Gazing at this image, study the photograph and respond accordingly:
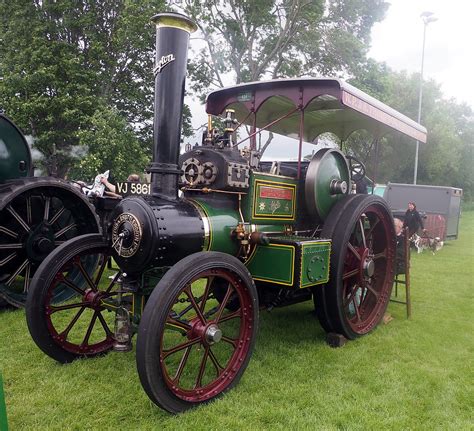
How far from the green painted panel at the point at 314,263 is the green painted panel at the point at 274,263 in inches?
3.6

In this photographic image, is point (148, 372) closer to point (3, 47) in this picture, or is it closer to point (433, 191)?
point (433, 191)

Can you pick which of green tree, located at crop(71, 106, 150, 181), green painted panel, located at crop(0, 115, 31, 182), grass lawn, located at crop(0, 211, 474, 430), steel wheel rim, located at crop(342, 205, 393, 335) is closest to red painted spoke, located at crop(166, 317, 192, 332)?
grass lawn, located at crop(0, 211, 474, 430)

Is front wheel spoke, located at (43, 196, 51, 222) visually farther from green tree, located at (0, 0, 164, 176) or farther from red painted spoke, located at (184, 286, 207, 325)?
green tree, located at (0, 0, 164, 176)

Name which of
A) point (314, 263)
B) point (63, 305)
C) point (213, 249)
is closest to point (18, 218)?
point (63, 305)

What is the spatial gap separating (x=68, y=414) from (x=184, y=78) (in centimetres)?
215

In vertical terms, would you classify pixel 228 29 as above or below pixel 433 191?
above

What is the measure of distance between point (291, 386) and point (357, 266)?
4.73ft

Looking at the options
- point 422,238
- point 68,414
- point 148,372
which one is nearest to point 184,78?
point 148,372

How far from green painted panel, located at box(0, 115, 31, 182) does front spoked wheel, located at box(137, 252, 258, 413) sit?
304cm

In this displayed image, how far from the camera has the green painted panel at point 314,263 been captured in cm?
319

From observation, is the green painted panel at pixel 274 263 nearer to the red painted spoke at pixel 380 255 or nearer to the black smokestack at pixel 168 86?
the black smokestack at pixel 168 86

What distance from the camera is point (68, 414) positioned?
2559 mm

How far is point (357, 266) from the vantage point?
4043 millimetres

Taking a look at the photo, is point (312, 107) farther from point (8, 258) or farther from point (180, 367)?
point (8, 258)
